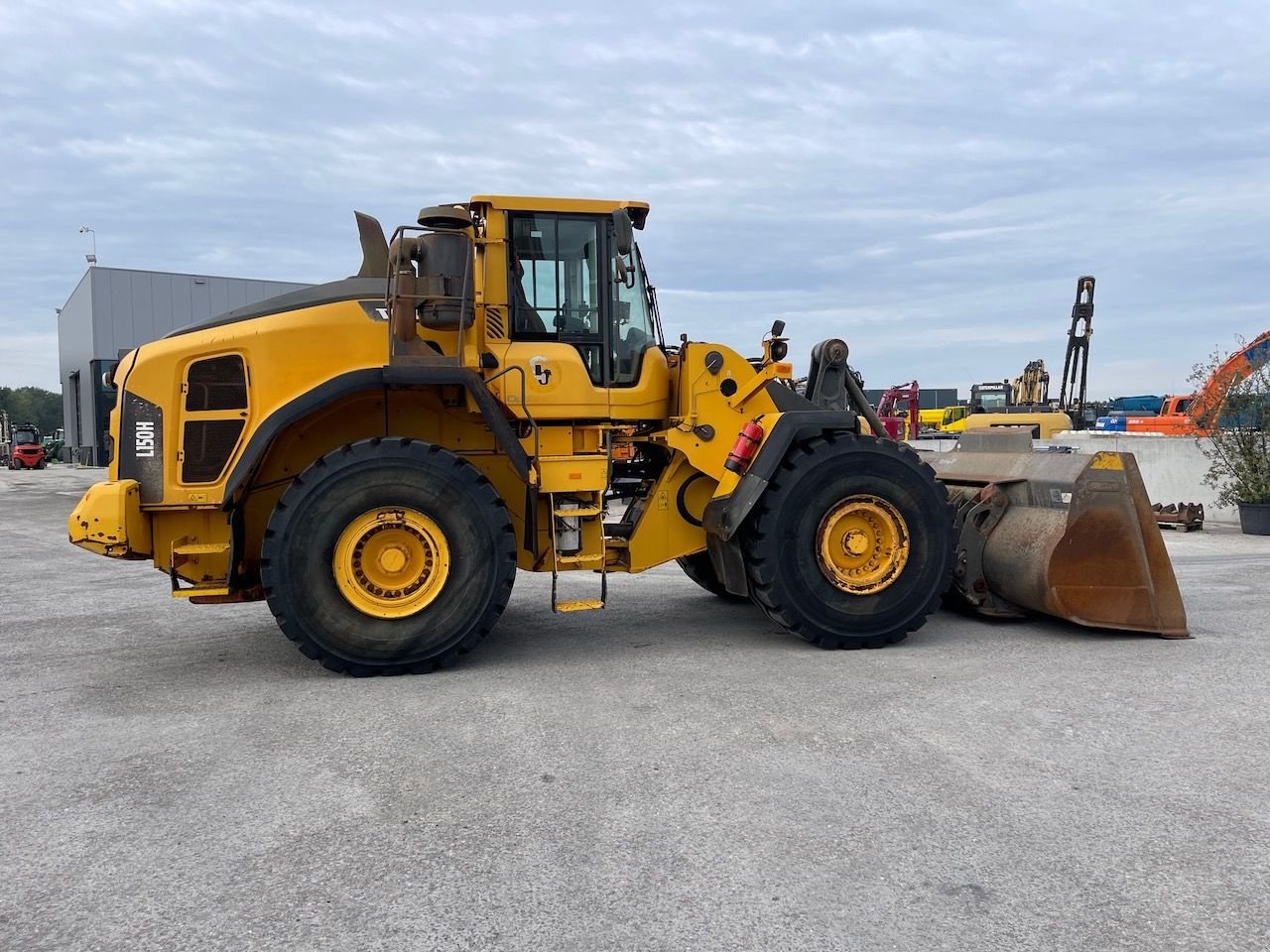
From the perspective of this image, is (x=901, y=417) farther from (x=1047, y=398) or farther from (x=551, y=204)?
(x=551, y=204)

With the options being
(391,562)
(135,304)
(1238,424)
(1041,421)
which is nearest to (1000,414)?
(1041,421)

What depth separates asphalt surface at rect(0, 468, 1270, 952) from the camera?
290 cm

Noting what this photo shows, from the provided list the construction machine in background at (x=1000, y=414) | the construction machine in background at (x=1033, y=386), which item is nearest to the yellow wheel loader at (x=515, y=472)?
the construction machine in background at (x=1000, y=414)

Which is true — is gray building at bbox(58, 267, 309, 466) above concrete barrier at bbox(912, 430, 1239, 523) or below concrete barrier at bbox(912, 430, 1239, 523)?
above

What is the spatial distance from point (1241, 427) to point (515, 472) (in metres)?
12.6

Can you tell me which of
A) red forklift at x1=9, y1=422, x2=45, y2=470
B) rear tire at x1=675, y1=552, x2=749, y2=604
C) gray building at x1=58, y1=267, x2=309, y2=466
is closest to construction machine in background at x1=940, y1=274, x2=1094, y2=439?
rear tire at x1=675, y1=552, x2=749, y2=604

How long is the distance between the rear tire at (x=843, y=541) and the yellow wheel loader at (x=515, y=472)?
1 cm

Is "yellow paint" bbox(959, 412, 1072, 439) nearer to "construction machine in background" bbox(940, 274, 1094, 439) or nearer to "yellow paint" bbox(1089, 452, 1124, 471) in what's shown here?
"construction machine in background" bbox(940, 274, 1094, 439)

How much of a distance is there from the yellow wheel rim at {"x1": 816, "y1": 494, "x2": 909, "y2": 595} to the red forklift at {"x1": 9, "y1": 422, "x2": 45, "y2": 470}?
161 feet

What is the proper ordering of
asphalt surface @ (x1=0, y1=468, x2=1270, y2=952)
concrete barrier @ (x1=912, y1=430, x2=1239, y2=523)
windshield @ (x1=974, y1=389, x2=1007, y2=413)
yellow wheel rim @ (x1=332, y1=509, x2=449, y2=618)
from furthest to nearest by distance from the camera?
windshield @ (x1=974, y1=389, x2=1007, y2=413), concrete barrier @ (x1=912, y1=430, x2=1239, y2=523), yellow wheel rim @ (x1=332, y1=509, x2=449, y2=618), asphalt surface @ (x1=0, y1=468, x2=1270, y2=952)

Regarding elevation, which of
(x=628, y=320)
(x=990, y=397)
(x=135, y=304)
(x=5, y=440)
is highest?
(x=135, y=304)

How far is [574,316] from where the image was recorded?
21.1 ft

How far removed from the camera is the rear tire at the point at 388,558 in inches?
219

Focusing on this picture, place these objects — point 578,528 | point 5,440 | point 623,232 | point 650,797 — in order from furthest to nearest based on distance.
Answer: point 5,440 → point 578,528 → point 623,232 → point 650,797
